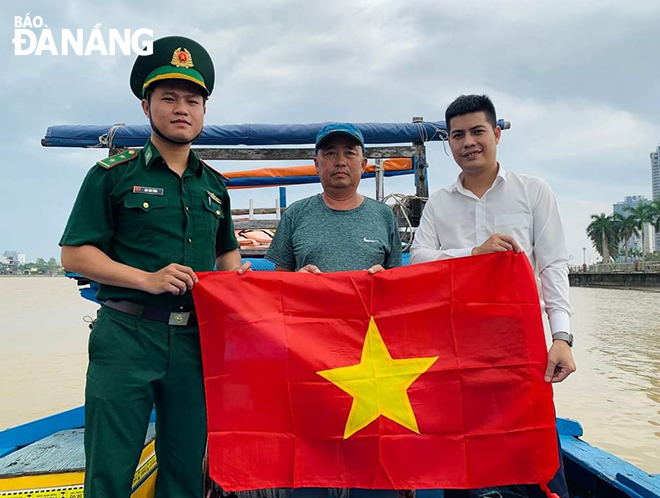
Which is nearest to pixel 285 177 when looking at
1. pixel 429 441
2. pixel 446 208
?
pixel 446 208

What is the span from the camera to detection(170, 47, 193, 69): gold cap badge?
2117mm

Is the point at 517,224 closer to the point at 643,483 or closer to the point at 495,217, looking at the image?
the point at 495,217

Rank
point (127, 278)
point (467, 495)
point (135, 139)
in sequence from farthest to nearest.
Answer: point (135, 139)
point (467, 495)
point (127, 278)

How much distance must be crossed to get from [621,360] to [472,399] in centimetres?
1118

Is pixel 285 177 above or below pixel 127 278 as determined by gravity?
above

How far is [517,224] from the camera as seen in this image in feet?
7.89

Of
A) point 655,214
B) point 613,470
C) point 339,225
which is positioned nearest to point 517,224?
point 339,225

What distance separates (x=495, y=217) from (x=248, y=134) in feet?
9.15

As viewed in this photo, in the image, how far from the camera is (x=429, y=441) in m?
2.25

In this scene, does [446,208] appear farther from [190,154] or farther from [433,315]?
[190,154]

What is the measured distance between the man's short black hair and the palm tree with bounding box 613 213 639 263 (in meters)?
74.2

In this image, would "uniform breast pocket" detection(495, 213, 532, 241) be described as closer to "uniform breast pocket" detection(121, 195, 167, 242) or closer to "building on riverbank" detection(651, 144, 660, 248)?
"uniform breast pocket" detection(121, 195, 167, 242)

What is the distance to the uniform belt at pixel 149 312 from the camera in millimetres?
2016

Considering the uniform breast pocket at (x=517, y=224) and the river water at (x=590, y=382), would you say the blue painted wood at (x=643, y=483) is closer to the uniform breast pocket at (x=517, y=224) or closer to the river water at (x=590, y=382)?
the uniform breast pocket at (x=517, y=224)
